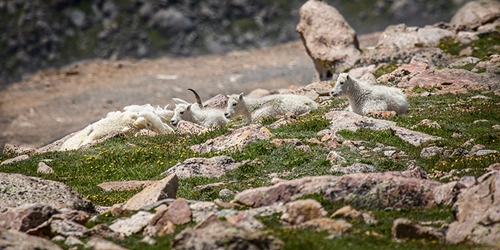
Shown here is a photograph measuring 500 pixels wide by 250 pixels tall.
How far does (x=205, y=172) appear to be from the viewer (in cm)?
1733

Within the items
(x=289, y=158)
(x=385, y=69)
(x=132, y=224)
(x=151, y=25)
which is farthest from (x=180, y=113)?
(x=151, y=25)

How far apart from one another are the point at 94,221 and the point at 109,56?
67155 millimetres

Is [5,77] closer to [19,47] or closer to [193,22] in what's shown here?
[19,47]

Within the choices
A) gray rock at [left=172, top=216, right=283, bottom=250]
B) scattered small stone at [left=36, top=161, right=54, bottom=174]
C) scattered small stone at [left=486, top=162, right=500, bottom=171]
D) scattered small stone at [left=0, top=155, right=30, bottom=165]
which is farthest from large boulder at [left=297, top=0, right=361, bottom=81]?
gray rock at [left=172, top=216, right=283, bottom=250]

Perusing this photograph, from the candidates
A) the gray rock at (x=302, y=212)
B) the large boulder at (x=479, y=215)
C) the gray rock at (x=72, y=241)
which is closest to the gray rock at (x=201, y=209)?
the gray rock at (x=302, y=212)

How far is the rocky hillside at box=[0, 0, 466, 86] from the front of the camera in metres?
77.3

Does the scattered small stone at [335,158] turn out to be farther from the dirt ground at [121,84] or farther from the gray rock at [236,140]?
the dirt ground at [121,84]

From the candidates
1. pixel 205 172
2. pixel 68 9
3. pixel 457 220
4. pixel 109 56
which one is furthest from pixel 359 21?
pixel 457 220

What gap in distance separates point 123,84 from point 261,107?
136ft

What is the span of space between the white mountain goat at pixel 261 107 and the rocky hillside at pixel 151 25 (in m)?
55.4

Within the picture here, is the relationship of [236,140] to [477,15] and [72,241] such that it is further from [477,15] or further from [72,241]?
[477,15]

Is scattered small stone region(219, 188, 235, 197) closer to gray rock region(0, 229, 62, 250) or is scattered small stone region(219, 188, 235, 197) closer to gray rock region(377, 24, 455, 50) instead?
gray rock region(0, 229, 62, 250)

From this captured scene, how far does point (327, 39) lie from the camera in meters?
38.0

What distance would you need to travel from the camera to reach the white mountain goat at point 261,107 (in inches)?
878
